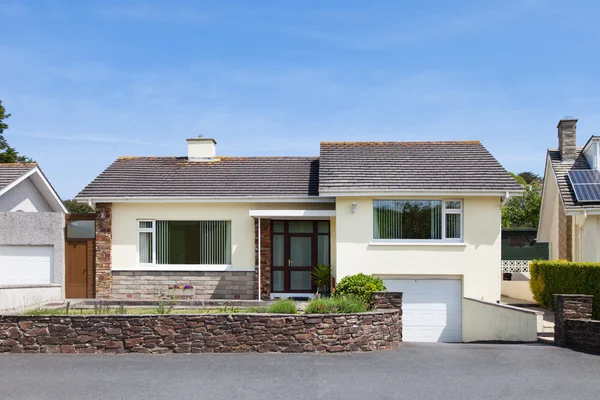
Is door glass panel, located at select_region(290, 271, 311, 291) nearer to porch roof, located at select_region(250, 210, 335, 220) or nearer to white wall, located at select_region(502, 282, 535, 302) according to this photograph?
porch roof, located at select_region(250, 210, 335, 220)

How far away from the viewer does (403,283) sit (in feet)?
62.6

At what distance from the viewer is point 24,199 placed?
73.9 ft

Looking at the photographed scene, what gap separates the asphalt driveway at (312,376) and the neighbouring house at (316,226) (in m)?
6.21

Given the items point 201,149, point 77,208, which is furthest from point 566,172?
point 77,208

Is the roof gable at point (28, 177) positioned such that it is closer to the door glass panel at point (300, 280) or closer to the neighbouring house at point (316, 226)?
the neighbouring house at point (316, 226)

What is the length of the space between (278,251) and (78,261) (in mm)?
6245

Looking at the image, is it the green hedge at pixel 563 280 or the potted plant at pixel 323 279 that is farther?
the potted plant at pixel 323 279

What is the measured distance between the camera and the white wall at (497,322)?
47.6ft

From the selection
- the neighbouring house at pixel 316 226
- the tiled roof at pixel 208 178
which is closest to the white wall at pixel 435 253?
the neighbouring house at pixel 316 226

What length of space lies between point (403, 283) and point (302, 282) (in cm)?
317

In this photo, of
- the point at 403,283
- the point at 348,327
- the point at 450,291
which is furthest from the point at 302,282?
the point at 348,327

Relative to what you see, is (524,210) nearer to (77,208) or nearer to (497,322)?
(497,322)

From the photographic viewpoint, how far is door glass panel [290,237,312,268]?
20172mm

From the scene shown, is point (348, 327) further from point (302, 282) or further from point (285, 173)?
point (285, 173)
